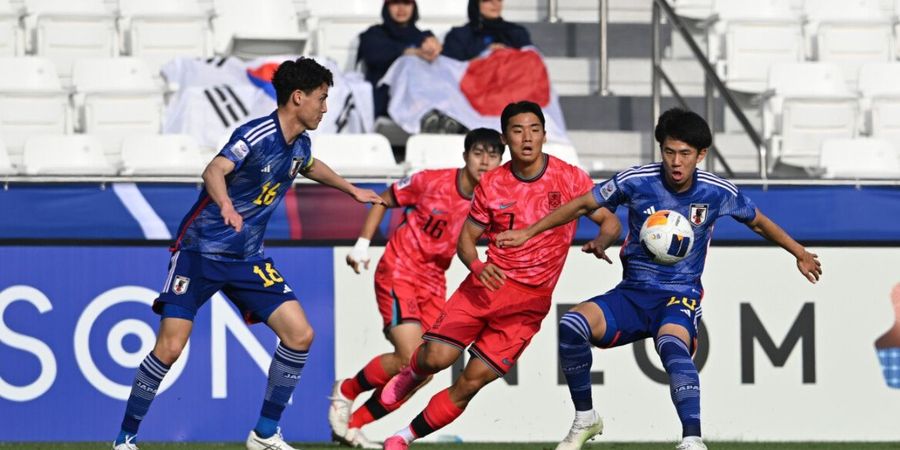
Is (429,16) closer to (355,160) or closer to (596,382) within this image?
(355,160)

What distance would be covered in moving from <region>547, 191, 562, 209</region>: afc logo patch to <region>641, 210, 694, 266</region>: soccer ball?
0.53 metres

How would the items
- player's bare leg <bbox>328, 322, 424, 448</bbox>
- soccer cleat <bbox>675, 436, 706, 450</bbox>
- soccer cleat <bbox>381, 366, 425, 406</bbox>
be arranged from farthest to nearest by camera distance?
1. player's bare leg <bbox>328, 322, 424, 448</bbox>
2. soccer cleat <bbox>381, 366, 425, 406</bbox>
3. soccer cleat <bbox>675, 436, 706, 450</bbox>

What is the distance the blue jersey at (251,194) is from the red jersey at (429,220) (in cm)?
157

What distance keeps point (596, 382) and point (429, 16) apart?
5.13 m

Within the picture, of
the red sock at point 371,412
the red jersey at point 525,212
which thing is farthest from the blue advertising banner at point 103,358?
the red jersey at point 525,212

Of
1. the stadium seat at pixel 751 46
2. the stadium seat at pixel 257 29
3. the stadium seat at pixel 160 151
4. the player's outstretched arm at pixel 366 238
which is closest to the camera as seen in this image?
the player's outstretched arm at pixel 366 238

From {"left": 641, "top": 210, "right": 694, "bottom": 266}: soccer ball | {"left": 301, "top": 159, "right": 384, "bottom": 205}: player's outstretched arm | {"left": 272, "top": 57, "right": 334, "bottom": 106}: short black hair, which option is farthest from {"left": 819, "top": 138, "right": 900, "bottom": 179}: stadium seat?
{"left": 272, "top": 57, "right": 334, "bottom": 106}: short black hair

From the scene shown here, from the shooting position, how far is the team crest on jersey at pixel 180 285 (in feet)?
24.7

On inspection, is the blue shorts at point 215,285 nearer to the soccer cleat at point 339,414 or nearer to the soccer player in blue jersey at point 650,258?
the soccer player in blue jersey at point 650,258

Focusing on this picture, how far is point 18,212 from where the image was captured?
32.5ft

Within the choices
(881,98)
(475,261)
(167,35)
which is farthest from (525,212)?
(167,35)

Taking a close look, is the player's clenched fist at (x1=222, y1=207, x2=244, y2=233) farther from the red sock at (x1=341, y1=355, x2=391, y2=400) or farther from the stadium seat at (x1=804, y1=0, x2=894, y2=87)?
the stadium seat at (x1=804, y1=0, x2=894, y2=87)

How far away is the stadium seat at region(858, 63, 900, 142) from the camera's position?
42.9ft

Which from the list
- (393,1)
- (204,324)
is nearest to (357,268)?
(204,324)
